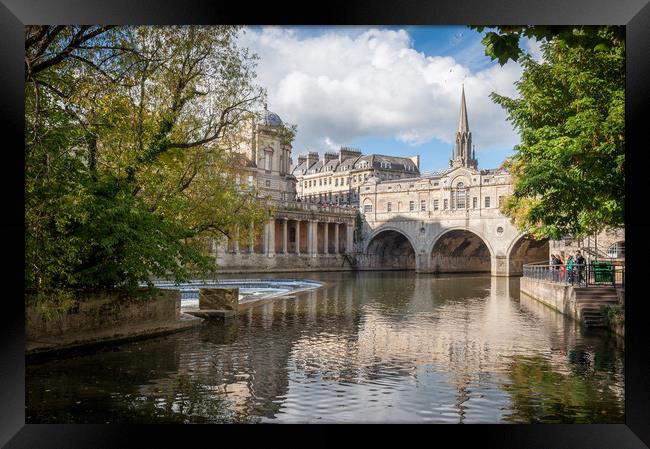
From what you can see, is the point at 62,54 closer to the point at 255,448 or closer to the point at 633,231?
the point at 255,448

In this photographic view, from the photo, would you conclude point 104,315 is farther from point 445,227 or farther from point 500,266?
point 445,227

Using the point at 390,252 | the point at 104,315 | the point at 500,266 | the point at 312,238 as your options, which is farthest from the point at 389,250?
the point at 104,315

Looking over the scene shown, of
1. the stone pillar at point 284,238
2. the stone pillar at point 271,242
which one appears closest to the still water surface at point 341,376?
the stone pillar at point 271,242

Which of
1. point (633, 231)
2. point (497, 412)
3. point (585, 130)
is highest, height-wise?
point (585, 130)

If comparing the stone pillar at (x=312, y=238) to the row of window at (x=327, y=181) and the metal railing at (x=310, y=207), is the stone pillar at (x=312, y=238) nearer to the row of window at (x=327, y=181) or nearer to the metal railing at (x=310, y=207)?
the metal railing at (x=310, y=207)

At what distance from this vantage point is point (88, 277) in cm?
1401

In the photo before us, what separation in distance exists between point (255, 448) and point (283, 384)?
10.4 feet

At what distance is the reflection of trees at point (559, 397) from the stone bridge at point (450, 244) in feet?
155

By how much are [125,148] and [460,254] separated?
59296mm

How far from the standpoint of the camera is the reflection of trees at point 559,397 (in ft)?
29.6
